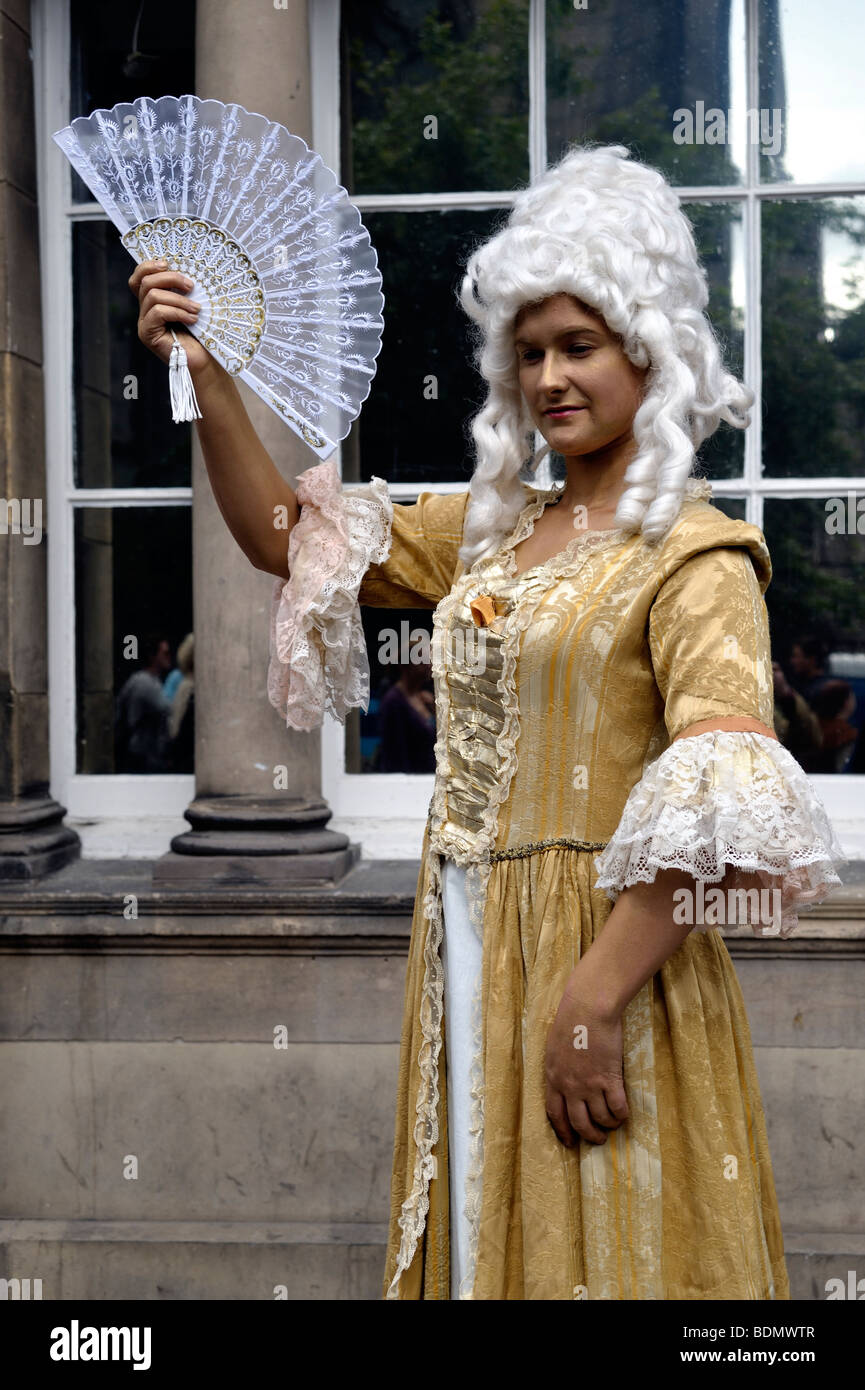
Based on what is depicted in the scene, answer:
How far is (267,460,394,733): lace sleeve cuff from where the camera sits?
6.04 ft

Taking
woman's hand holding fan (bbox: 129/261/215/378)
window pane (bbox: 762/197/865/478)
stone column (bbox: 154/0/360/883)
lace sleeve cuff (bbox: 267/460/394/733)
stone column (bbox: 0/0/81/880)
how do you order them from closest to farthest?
woman's hand holding fan (bbox: 129/261/215/378) < lace sleeve cuff (bbox: 267/460/394/733) < stone column (bbox: 154/0/360/883) < stone column (bbox: 0/0/81/880) < window pane (bbox: 762/197/865/478)

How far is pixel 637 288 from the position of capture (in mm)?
1558

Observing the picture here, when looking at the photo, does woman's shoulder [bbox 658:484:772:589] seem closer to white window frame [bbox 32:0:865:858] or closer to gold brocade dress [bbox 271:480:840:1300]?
gold brocade dress [bbox 271:480:840:1300]

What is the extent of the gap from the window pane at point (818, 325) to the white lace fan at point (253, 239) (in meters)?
1.69

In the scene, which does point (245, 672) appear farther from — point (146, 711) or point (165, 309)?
point (165, 309)

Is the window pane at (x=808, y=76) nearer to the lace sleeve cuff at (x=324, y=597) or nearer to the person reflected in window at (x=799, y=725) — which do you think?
the person reflected in window at (x=799, y=725)

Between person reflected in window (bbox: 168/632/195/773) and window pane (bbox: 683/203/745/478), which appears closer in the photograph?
window pane (bbox: 683/203/745/478)

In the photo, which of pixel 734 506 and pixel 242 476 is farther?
pixel 734 506

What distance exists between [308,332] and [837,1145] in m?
2.25

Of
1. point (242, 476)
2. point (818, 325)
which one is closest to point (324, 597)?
point (242, 476)

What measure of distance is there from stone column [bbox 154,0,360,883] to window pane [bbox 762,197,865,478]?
1221 millimetres

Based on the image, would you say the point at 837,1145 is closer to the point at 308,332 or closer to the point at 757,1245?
the point at 757,1245

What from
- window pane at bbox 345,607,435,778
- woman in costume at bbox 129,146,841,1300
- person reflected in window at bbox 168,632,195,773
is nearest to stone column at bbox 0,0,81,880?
person reflected in window at bbox 168,632,195,773

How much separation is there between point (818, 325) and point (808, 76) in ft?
2.08
